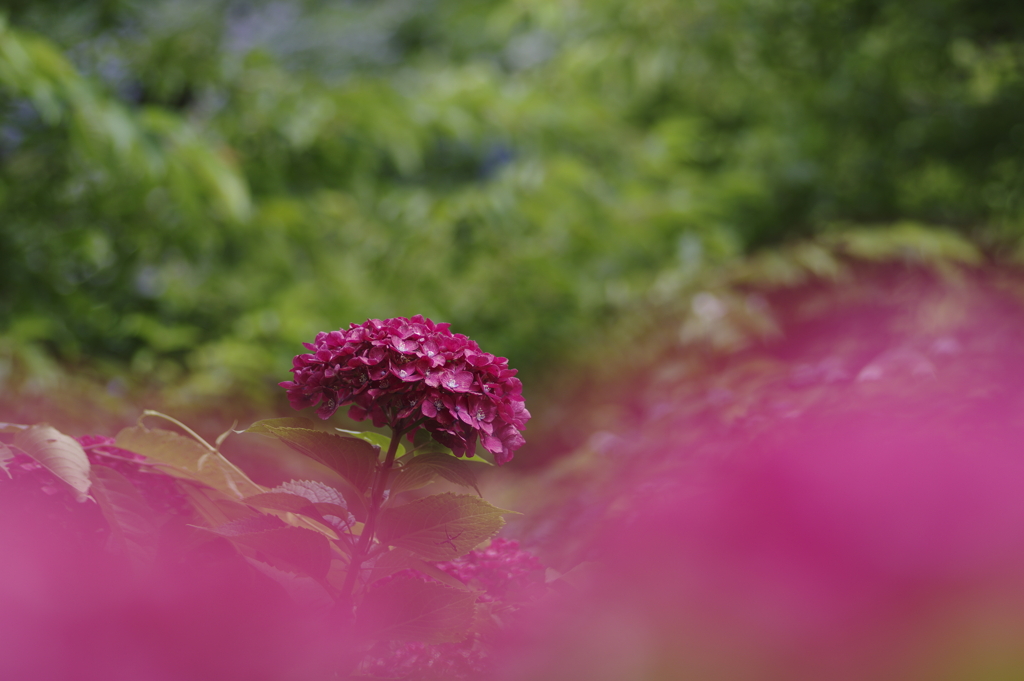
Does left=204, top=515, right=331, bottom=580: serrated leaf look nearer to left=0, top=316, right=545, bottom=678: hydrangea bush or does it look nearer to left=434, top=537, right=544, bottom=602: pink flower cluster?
left=0, top=316, right=545, bottom=678: hydrangea bush

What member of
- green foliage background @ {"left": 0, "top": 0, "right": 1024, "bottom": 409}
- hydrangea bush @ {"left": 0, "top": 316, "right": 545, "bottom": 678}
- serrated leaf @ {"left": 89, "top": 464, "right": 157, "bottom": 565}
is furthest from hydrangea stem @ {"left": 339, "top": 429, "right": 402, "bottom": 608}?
green foliage background @ {"left": 0, "top": 0, "right": 1024, "bottom": 409}

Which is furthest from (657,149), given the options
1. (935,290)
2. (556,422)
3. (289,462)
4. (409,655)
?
(409,655)

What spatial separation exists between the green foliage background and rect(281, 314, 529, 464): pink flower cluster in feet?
4.45

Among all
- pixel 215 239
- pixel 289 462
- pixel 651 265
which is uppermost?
pixel 651 265

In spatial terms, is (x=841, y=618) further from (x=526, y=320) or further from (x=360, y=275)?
(x=360, y=275)

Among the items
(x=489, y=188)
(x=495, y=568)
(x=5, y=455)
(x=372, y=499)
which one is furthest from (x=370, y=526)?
(x=489, y=188)

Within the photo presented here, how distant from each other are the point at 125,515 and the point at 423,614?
0.65 feet

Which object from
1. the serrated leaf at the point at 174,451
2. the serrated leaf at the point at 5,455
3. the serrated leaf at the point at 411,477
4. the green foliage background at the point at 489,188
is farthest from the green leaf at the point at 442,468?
the green foliage background at the point at 489,188

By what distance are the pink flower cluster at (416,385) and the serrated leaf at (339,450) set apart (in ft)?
0.05

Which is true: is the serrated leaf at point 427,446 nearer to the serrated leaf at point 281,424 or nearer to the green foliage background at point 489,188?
the serrated leaf at point 281,424

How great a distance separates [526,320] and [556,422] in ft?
1.16

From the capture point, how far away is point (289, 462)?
170 cm

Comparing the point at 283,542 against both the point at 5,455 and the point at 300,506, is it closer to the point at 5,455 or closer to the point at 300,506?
the point at 300,506

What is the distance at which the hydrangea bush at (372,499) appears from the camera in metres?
0.47
